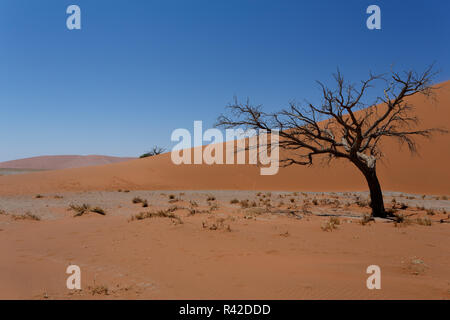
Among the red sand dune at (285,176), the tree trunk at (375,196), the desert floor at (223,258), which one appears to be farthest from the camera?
the red sand dune at (285,176)

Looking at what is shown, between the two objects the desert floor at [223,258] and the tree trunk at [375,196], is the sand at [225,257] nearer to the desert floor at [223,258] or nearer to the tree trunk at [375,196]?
the desert floor at [223,258]

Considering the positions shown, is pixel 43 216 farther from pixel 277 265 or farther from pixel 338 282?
pixel 338 282

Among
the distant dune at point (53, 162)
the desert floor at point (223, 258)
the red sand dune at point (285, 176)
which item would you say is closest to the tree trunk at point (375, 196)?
the desert floor at point (223, 258)

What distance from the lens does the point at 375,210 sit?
10.8 meters

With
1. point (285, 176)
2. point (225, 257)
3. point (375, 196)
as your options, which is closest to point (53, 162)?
point (285, 176)

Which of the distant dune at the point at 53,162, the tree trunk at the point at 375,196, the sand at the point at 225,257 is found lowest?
the sand at the point at 225,257

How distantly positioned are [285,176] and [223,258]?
2410 cm

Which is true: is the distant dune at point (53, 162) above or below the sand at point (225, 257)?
above

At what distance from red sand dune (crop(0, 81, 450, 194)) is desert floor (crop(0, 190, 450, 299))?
52.7 feet

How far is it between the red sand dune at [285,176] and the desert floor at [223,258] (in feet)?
52.7

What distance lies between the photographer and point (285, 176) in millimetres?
28781

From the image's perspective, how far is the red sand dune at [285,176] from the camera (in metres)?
→ 23.3
